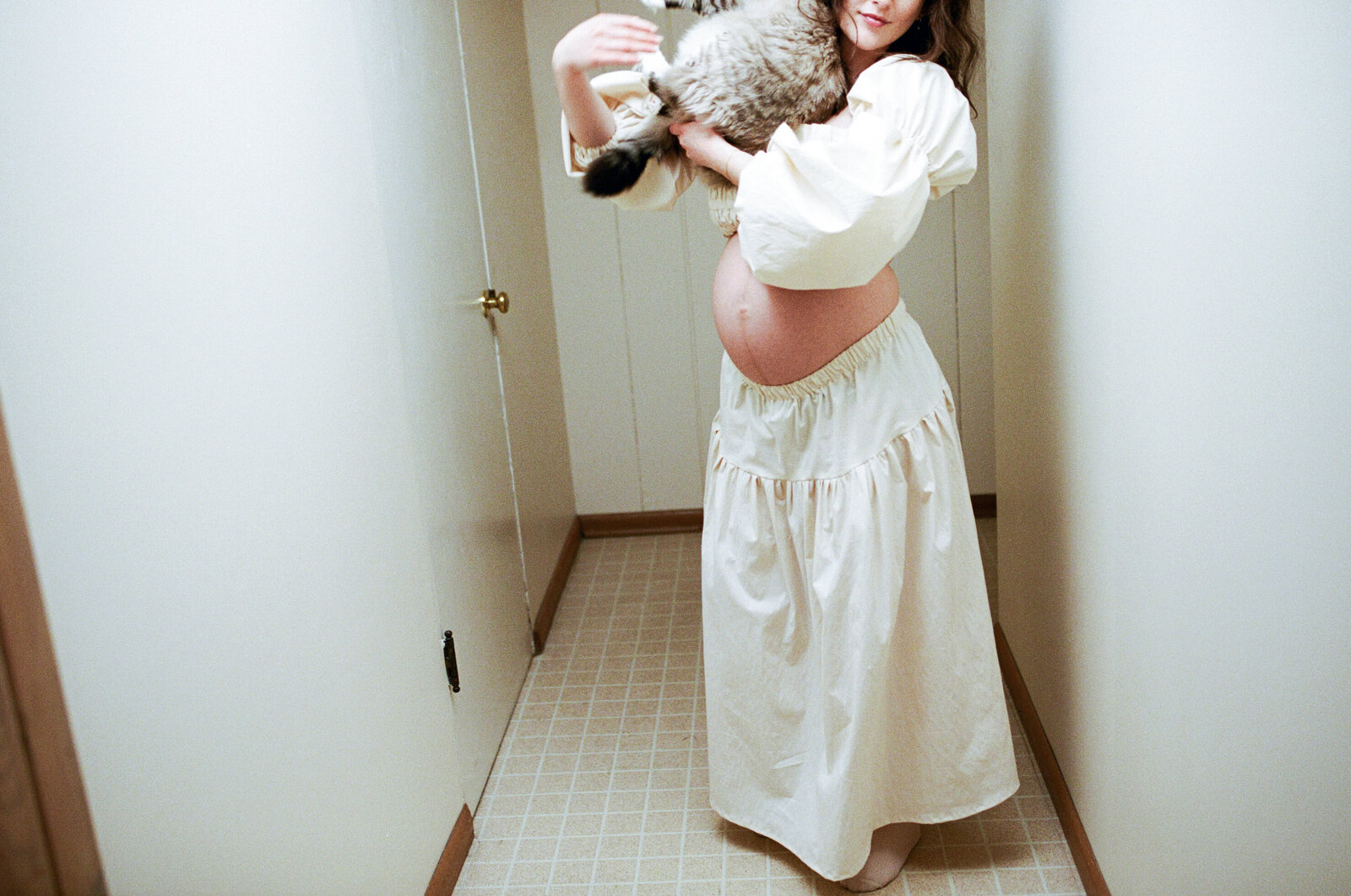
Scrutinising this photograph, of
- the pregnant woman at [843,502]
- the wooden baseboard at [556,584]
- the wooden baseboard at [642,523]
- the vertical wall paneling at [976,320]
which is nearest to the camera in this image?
the pregnant woman at [843,502]

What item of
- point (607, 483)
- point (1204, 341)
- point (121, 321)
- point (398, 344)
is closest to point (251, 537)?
point (121, 321)

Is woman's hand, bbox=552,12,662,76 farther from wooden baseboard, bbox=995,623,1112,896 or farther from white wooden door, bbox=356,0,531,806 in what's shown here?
wooden baseboard, bbox=995,623,1112,896

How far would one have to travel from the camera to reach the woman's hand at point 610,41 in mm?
1282

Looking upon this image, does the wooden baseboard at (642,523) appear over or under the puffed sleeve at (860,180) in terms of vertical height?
under

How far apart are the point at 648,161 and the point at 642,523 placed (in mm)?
1834

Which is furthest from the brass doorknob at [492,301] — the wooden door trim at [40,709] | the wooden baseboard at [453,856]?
the wooden door trim at [40,709]

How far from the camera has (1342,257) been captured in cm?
79

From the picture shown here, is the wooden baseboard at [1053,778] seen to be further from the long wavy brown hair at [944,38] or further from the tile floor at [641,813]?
the long wavy brown hair at [944,38]

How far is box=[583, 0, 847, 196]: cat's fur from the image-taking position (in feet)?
4.26

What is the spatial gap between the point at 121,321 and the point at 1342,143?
951 millimetres

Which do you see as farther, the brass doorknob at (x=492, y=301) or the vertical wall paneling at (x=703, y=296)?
the vertical wall paneling at (x=703, y=296)

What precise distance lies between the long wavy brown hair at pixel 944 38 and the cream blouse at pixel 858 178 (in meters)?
0.09

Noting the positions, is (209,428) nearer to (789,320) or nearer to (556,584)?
(789,320)

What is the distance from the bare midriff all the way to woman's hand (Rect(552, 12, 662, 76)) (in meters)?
0.32
